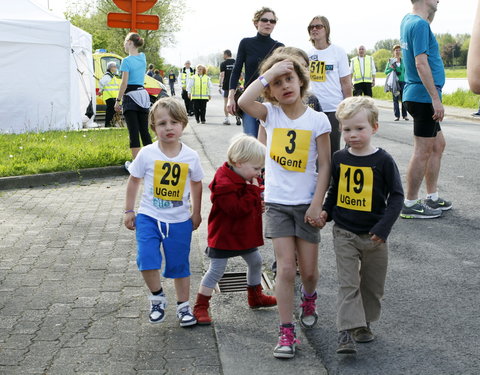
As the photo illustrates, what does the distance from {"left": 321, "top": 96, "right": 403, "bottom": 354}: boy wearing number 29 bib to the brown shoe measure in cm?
7

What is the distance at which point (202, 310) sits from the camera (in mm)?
4086

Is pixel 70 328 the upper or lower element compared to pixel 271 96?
lower

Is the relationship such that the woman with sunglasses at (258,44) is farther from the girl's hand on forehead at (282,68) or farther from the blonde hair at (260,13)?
the girl's hand on forehead at (282,68)

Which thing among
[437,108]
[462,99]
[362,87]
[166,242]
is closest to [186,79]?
[362,87]

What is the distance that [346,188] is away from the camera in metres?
3.63

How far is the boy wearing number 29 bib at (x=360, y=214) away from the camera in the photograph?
3.50 metres

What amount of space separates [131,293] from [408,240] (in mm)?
2620

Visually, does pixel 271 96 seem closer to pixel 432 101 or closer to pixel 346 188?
pixel 346 188

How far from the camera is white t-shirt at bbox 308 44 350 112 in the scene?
20.6ft

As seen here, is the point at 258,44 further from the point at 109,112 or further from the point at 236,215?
the point at 109,112

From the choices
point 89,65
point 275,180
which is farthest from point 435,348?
point 89,65

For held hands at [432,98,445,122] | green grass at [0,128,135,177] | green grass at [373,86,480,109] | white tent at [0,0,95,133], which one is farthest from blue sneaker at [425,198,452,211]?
green grass at [373,86,480,109]

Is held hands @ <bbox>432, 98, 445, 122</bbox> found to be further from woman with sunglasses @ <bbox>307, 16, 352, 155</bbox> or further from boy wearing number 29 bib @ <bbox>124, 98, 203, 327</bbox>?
boy wearing number 29 bib @ <bbox>124, 98, 203, 327</bbox>

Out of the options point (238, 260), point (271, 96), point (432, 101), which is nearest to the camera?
point (271, 96)
